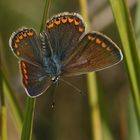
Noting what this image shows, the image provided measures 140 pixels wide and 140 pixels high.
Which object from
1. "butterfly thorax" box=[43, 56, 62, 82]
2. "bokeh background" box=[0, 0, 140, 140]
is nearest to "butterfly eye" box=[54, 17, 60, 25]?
"butterfly thorax" box=[43, 56, 62, 82]

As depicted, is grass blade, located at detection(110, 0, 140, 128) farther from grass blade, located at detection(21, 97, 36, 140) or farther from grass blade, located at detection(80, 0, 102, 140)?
grass blade, located at detection(80, 0, 102, 140)

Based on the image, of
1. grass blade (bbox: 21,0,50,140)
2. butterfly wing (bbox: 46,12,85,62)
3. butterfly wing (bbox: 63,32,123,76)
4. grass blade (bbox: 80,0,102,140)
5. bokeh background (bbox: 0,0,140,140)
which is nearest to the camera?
grass blade (bbox: 21,0,50,140)

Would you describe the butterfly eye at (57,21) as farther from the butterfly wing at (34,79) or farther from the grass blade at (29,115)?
the grass blade at (29,115)

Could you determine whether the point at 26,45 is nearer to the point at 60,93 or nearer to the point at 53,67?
the point at 53,67

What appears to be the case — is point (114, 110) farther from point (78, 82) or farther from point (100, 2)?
point (100, 2)

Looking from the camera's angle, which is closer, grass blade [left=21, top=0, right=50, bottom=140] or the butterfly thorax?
grass blade [left=21, top=0, right=50, bottom=140]

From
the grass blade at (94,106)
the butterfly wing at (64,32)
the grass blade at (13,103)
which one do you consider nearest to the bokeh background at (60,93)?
the grass blade at (94,106)

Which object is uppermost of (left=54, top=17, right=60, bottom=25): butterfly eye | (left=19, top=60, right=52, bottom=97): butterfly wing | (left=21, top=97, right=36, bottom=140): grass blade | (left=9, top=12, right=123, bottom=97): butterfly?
(left=54, top=17, right=60, bottom=25): butterfly eye

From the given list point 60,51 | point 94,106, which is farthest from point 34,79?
point 94,106
